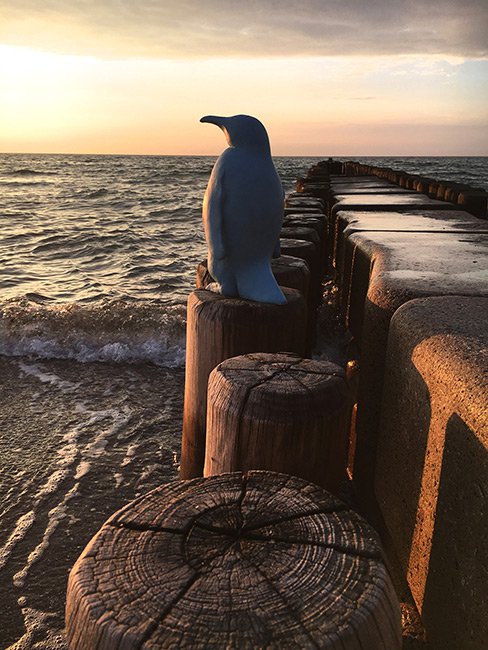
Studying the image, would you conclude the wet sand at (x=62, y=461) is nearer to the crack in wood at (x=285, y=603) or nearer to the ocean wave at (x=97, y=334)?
the ocean wave at (x=97, y=334)

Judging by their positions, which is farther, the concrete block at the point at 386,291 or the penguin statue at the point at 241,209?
the penguin statue at the point at 241,209

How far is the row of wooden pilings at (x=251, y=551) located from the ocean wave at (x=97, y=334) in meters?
3.25

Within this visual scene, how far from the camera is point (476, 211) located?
6.62m

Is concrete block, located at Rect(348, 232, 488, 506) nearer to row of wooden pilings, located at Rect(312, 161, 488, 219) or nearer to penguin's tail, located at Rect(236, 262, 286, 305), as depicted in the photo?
penguin's tail, located at Rect(236, 262, 286, 305)

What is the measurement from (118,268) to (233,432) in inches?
314

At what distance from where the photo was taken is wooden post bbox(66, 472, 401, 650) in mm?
861

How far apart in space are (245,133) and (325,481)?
1682 millimetres

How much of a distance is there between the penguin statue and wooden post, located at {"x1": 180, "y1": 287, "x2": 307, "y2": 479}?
197mm

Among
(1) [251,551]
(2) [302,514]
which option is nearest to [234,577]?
(1) [251,551]

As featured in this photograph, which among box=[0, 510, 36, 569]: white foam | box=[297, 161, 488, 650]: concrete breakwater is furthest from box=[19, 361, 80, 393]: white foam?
box=[297, 161, 488, 650]: concrete breakwater

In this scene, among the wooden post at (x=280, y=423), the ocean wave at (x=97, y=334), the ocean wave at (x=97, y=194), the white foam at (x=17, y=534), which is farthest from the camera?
the ocean wave at (x=97, y=194)

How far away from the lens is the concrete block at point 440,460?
1.24 m

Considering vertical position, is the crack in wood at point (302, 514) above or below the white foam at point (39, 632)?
above

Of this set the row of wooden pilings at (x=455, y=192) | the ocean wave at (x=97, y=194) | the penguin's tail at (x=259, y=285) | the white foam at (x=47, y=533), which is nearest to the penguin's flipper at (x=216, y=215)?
the penguin's tail at (x=259, y=285)
